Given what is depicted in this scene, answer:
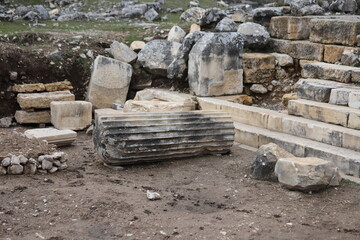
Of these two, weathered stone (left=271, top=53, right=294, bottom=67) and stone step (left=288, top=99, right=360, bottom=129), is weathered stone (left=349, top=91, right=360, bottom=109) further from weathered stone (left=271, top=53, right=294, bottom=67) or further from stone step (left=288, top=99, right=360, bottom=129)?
weathered stone (left=271, top=53, right=294, bottom=67)

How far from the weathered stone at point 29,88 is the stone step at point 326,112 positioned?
507 cm

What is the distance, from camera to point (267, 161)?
7070 millimetres

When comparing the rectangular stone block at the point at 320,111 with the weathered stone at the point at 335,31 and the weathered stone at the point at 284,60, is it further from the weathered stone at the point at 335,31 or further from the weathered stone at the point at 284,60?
the weathered stone at the point at 284,60

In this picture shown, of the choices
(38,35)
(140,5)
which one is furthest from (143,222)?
(140,5)

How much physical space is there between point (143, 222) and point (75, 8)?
13.4m

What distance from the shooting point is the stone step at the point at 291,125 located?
7.52 meters

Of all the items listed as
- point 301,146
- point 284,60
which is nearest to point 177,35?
point 284,60

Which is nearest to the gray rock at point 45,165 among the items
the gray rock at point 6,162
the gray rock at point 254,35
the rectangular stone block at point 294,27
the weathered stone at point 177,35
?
the gray rock at point 6,162

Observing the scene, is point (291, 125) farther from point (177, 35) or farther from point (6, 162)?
point (177, 35)

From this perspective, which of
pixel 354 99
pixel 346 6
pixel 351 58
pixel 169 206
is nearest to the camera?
pixel 169 206

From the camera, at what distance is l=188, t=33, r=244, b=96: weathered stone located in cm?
1034

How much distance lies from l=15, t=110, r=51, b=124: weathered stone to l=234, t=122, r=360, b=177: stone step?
3.88 meters

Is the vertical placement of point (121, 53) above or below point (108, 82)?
above

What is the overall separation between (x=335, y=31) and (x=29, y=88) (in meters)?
6.21
